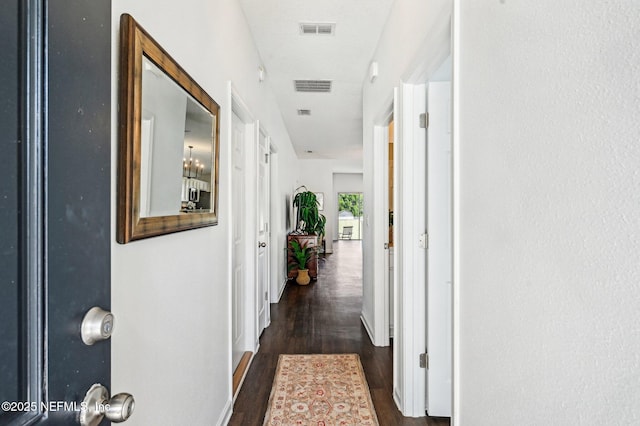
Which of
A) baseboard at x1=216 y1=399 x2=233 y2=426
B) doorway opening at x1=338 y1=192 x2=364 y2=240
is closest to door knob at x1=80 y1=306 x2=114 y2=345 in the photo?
baseboard at x1=216 y1=399 x2=233 y2=426

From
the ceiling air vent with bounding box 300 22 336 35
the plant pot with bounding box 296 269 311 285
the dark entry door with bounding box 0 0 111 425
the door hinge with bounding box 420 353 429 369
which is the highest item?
the ceiling air vent with bounding box 300 22 336 35

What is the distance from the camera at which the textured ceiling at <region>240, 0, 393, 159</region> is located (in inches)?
96.8

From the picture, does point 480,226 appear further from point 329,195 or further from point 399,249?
point 329,195

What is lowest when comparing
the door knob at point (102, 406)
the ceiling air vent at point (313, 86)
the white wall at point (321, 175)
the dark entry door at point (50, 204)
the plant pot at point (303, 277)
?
the plant pot at point (303, 277)

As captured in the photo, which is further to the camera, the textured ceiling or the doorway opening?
the doorway opening

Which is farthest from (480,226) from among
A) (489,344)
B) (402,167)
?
(402,167)

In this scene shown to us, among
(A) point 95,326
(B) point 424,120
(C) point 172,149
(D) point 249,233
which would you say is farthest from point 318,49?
(A) point 95,326

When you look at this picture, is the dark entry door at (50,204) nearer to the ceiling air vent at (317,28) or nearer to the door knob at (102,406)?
the door knob at (102,406)

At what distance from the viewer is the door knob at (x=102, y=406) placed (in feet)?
1.79

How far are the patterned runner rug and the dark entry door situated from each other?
5.74ft

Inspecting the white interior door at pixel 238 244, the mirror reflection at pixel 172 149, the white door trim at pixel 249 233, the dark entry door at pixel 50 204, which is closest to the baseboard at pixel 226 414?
the white interior door at pixel 238 244

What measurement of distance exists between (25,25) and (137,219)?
0.64m

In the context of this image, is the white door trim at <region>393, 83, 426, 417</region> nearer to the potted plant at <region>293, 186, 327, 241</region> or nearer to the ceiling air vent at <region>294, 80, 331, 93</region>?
the ceiling air vent at <region>294, 80, 331, 93</region>

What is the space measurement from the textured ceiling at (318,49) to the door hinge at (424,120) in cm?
96
